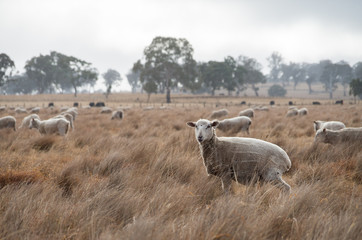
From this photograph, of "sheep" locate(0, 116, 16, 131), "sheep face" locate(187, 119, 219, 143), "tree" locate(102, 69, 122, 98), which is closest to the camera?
"sheep face" locate(187, 119, 219, 143)

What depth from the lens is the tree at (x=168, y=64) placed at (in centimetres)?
4897

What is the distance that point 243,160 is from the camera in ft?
11.9

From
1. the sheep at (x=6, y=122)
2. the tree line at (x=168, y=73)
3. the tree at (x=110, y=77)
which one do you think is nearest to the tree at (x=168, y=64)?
the tree line at (x=168, y=73)

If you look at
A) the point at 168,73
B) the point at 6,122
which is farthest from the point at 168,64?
the point at 6,122

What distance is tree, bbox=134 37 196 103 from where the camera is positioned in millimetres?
48969

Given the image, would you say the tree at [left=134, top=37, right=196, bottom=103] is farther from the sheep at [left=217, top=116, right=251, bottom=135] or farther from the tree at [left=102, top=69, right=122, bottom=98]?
the tree at [left=102, top=69, right=122, bottom=98]

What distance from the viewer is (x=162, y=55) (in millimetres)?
48750

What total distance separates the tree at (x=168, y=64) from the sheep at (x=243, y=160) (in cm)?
4620

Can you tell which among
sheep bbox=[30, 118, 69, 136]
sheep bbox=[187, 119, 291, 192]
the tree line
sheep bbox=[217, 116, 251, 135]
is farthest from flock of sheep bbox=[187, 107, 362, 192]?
the tree line

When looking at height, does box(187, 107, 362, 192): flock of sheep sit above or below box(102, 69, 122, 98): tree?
below

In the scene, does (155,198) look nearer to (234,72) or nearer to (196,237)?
(196,237)

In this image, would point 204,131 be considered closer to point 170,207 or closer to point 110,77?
point 170,207

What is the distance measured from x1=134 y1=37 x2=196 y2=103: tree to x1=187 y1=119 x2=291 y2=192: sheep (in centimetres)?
4620

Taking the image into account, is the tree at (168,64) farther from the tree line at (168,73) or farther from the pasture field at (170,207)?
the pasture field at (170,207)
